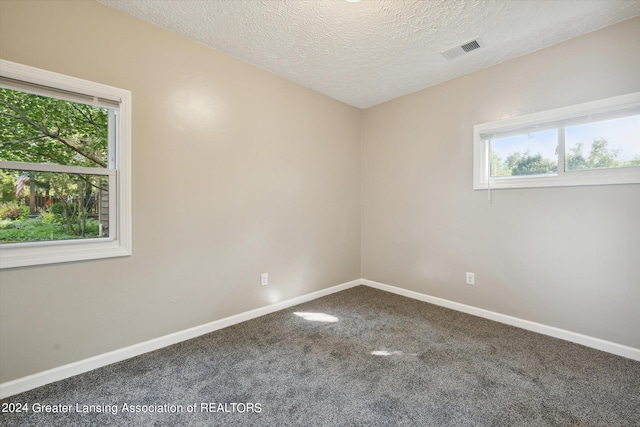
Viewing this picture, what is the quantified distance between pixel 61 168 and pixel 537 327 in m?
3.90

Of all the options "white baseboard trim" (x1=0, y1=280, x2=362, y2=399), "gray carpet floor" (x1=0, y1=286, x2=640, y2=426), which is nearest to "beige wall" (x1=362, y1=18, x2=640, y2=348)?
"gray carpet floor" (x1=0, y1=286, x2=640, y2=426)

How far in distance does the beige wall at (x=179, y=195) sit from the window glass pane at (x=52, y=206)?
225 millimetres

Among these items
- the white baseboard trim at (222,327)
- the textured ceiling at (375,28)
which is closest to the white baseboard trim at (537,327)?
the white baseboard trim at (222,327)

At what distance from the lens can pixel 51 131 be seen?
1785 mm

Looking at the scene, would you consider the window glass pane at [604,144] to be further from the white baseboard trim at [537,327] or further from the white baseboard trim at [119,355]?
the white baseboard trim at [119,355]

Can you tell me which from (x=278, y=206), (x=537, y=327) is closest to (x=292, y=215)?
(x=278, y=206)

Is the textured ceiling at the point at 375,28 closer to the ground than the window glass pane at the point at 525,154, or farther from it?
farther from it

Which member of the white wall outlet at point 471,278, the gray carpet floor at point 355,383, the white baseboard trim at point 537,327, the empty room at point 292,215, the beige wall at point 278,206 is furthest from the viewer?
the white wall outlet at point 471,278

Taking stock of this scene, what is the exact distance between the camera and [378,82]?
117 inches

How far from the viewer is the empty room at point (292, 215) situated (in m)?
1.62

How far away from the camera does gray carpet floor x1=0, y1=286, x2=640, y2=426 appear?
4.72ft

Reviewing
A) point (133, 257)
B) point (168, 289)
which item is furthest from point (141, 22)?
point (168, 289)

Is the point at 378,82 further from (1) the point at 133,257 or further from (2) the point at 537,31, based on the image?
(1) the point at 133,257

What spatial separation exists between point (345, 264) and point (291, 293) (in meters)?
0.94
